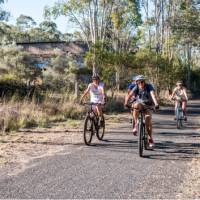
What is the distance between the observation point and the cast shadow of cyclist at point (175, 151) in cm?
1084

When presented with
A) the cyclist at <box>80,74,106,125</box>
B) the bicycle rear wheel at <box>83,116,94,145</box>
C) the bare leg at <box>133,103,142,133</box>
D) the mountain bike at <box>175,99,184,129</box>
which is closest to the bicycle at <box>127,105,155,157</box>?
the bare leg at <box>133,103,142,133</box>

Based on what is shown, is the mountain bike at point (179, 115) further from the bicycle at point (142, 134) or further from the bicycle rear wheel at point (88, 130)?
the bicycle at point (142, 134)

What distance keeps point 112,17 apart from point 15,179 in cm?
2728

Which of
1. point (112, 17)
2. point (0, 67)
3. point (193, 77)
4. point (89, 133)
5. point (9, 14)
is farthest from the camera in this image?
point (193, 77)

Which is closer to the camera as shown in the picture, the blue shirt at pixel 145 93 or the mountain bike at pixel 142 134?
the mountain bike at pixel 142 134

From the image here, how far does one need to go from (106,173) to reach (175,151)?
3327 millimetres

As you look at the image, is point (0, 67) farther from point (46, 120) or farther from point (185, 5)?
point (46, 120)

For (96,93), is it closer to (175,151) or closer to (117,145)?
(117,145)

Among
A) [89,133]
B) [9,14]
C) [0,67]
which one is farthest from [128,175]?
[0,67]

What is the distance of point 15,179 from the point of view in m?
8.32

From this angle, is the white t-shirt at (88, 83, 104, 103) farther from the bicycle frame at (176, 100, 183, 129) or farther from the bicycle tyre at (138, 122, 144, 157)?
the bicycle frame at (176, 100, 183, 129)

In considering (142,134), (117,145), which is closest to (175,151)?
(142,134)

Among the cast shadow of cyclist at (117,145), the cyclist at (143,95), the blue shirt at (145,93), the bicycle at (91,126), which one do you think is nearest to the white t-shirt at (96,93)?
the bicycle at (91,126)

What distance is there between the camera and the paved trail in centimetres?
752
